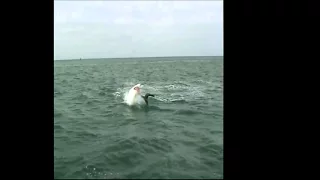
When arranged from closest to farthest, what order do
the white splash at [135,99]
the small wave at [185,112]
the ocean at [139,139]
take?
the ocean at [139,139] → the small wave at [185,112] → the white splash at [135,99]

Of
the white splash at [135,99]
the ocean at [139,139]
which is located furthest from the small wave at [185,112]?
the white splash at [135,99]

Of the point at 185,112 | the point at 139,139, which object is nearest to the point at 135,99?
the point at 185,112

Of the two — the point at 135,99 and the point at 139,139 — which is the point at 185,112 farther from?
the point at 139,139

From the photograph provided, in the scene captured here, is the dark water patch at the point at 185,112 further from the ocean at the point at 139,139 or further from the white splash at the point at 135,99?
the white splash at the point at 135,99

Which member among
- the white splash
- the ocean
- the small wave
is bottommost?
the ocean

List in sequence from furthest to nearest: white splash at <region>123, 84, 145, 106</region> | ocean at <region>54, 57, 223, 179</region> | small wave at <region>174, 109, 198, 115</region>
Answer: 1. white splash at <region>123, 84, 145, 106</region>
2. small wave at <region>174, 109, 198, 115</region>
3. ocean at <region>54, 57, 223, 179</region>

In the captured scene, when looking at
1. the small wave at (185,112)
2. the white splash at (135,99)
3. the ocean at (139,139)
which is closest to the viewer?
the ocean at (139,139)

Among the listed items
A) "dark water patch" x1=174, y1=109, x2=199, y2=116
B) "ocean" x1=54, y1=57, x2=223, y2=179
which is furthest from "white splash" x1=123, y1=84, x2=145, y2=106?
"dark water patch" x1=174, y1=109, x2=199, y2=116

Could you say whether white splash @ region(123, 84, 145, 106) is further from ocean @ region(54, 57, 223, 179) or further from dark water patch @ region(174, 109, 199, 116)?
dark water patch @ region(174, 109, 199, 116)
